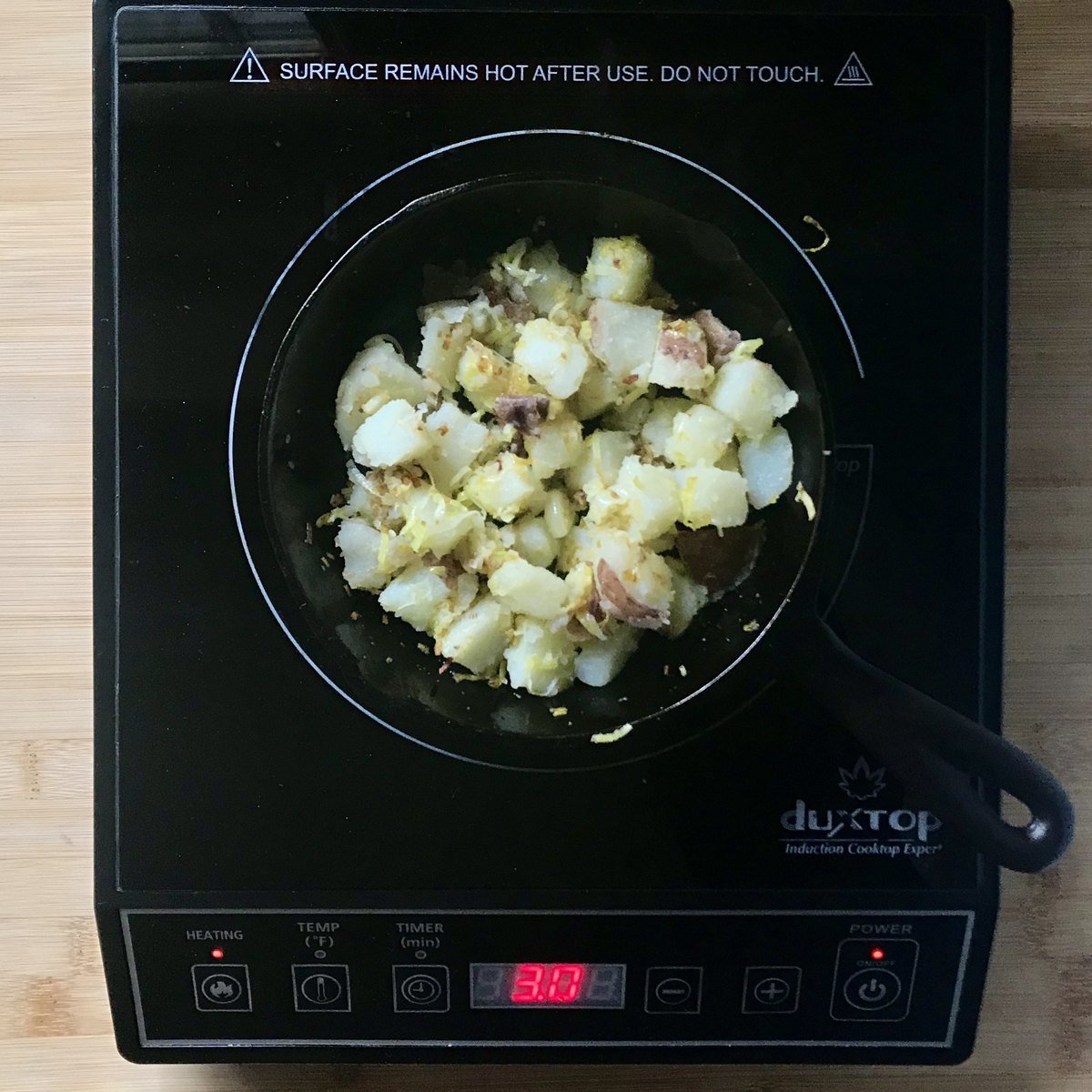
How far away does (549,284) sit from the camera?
74 cm

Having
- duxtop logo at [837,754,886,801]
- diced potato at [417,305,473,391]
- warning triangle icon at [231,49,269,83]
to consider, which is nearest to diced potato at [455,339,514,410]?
diced potato at [417,305,473,391]

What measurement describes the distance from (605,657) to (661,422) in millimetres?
166

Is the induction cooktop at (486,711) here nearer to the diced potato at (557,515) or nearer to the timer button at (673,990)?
the timer button at (673,990)

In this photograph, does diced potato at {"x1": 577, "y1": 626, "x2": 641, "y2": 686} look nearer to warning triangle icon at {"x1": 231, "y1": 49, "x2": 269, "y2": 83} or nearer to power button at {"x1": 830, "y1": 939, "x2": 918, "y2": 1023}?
power button at {"x1": 830, "y1": 939, "x2": 918, "y2": 1023}

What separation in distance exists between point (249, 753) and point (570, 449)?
297 mm

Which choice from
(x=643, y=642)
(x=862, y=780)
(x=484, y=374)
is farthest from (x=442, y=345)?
(x=862, y=780)

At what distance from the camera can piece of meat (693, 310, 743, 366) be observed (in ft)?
2.32

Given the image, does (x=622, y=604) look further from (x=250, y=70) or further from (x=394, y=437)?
(x=250, y=70)

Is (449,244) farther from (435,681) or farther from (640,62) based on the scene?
(435,681)

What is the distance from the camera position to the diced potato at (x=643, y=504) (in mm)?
686

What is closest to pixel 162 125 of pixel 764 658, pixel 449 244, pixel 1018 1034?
pixel 449 244

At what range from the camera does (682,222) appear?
27.5 inches

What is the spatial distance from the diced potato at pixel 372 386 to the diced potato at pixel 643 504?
15cm

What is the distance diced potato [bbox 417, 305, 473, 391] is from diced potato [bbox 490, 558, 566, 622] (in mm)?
141
